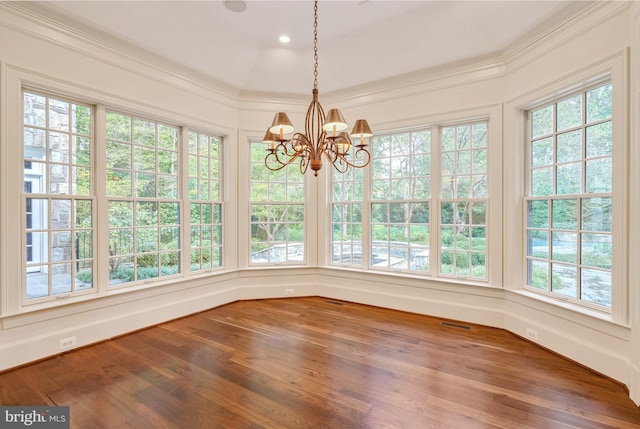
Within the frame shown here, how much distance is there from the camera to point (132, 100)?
3.62 meters

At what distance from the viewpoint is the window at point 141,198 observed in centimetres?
360

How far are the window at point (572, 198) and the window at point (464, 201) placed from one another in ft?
1.67

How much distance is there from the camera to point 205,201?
4523 mm

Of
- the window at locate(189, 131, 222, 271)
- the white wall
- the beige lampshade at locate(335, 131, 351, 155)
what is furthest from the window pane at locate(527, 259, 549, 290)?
the window at locate(189, 131, 222, 271)

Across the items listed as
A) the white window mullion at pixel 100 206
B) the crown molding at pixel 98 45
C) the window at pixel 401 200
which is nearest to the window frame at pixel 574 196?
the window at pixel 401 200

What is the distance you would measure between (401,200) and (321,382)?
274 cm

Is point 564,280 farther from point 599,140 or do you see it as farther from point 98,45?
point 98,45

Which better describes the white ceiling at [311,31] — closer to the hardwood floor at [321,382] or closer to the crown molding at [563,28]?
the crown molding at [563,28]

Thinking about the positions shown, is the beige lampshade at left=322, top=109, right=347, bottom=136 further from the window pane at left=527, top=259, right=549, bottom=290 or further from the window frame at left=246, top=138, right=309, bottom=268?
the window pane at left=527, top=259, right=549, bottom=290

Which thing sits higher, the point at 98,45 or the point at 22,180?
the point at 98,45

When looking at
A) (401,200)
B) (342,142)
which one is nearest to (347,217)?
(401,200)

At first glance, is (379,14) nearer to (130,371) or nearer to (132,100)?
(132,100)

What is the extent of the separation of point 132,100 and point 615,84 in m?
4.74

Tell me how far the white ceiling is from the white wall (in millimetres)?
185
